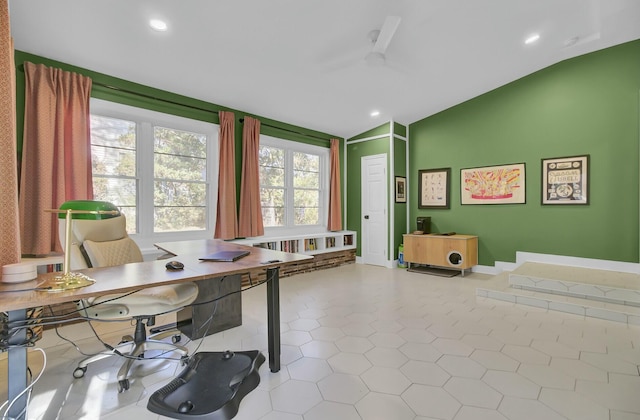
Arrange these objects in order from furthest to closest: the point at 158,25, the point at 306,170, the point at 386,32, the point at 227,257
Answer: the point at 306,170 → the point at 386,32 → the point at 158,25 → the point at 227,257

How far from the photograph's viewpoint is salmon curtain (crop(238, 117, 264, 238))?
14.0ft

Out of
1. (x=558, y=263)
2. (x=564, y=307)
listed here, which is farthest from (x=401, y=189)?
(x=564, y=307)

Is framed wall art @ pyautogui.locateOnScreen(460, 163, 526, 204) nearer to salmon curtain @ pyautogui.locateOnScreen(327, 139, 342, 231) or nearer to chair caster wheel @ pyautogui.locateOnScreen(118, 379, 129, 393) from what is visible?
salmon curtain @ pyautogui.locateOnScreen(327, 139, 342, 231)

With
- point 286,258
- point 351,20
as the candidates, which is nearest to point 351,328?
point 286,258

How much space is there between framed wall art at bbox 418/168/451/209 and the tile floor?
2.33m

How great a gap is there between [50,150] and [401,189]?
482cm

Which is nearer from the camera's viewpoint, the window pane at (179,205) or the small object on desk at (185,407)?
the small object on desk at (185,407)

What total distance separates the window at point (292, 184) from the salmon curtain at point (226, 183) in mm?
690

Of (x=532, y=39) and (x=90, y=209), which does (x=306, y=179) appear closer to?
(x=532, y=39)

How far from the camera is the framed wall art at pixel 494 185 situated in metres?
4.47

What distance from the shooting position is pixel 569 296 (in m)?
3.29

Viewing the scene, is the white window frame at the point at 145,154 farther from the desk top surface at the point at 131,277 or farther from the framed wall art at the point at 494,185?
the framed wall art at the point at 494,185

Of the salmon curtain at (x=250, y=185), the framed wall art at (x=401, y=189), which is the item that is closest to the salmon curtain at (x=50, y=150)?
the salmon curtain at (x=250, y=185)

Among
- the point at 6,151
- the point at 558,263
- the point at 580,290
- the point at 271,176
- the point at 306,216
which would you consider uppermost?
the point at 271,176
